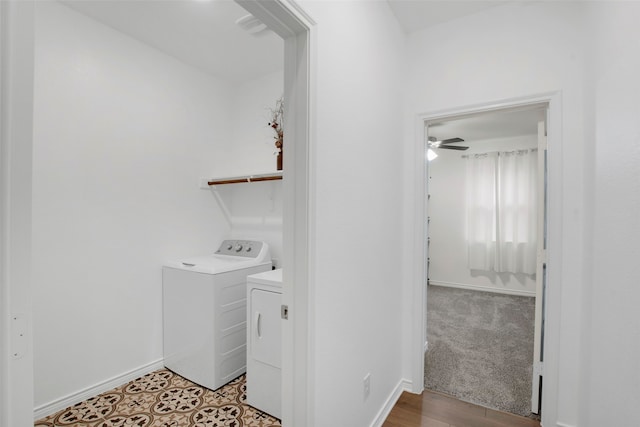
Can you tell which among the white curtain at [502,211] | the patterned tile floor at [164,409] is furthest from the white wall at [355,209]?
the white curtain at [502,211]

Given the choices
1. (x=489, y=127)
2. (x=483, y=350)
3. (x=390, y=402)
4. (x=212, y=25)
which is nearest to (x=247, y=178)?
(x=212, y=25)

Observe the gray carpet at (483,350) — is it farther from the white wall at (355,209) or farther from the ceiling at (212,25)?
the ceiling at (212,25)

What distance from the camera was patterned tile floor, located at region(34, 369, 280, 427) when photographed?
6.32ft

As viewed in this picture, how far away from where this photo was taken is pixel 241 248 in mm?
2863

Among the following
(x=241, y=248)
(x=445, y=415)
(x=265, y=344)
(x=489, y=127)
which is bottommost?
(x=445, y=415)

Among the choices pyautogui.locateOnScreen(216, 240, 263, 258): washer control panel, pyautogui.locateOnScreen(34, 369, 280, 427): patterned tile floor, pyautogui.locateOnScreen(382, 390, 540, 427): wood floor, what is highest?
pyautogui.locateOnScreen(216, 240, 263, 258): washer control panel

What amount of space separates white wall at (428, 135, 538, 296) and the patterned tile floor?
14.6 feet

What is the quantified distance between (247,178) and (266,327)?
4.20 feet

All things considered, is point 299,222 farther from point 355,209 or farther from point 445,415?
point 445,415

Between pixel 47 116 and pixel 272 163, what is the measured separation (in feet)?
5.41

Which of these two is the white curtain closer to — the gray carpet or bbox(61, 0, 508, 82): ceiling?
the gray carpet

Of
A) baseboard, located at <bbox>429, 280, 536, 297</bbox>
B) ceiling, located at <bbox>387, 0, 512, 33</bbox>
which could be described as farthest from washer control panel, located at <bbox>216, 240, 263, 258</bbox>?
baseboard, located at <bbox>429, 280, 536, 297</bbox>

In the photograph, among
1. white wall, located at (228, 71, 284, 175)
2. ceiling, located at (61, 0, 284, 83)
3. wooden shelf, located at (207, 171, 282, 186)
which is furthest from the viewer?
white wall, located at (228, 71, 284, 175)

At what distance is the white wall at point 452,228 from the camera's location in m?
5.26
